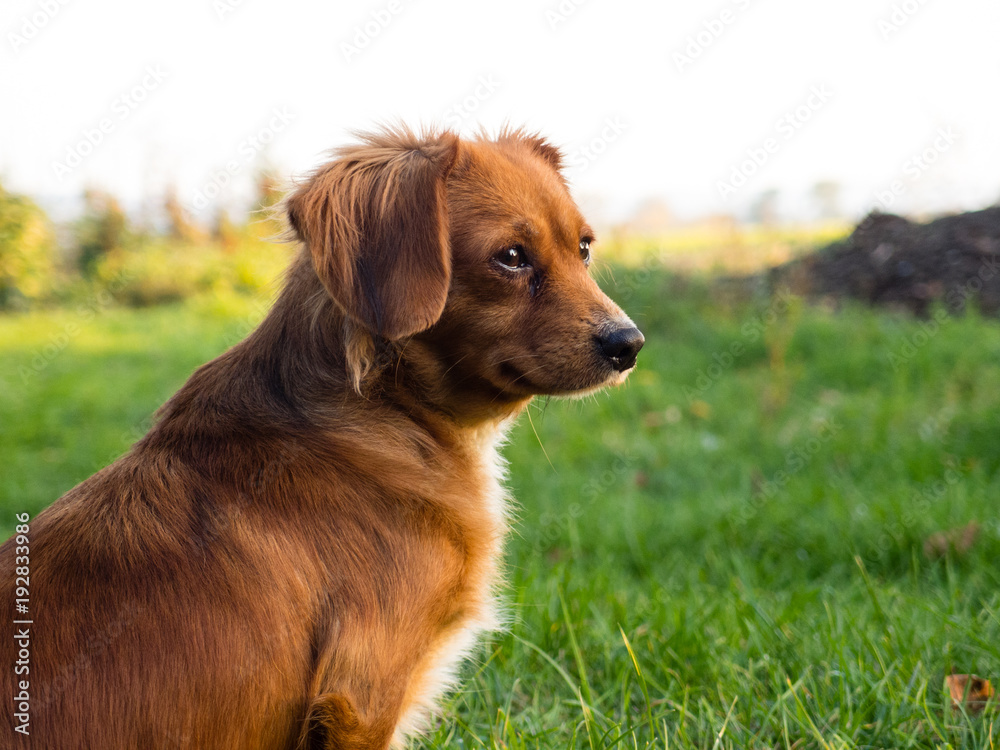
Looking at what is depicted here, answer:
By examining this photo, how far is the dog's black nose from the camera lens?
2.15 metres

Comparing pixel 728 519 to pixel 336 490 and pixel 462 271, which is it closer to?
pixel 462 271

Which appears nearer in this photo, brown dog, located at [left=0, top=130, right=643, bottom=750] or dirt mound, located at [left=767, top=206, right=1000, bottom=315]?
brown dog, located at [left=0, top=130, right=643, bottom=750]

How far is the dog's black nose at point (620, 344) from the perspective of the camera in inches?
84.6

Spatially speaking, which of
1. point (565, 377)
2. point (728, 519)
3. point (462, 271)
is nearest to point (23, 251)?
point (728, 519)

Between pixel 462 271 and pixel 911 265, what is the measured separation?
6.90 metres

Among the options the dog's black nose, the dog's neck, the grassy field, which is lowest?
the grassy field

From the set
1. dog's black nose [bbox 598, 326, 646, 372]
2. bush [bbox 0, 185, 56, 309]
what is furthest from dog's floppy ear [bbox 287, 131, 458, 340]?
bush [bbox 0, 185, 56, 309]

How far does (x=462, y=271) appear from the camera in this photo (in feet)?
7.04

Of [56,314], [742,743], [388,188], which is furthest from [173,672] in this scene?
[56,314]

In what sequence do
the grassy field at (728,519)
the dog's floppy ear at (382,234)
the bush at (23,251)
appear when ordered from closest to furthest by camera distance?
the dog's floppy ear at (382,234), the grassy field at (728,519), the bush at (23,251)

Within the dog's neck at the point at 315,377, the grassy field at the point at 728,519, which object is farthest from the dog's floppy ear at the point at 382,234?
the grassy field at the point at 728,519

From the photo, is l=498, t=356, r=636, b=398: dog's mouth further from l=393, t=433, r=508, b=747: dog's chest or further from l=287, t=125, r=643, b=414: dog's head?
l=393, t=433, r=508, b=747: dog's chest

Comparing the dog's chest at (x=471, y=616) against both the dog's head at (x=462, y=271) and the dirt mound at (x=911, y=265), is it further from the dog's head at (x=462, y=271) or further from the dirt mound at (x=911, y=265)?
the dirt mound at (x=911, y=265)

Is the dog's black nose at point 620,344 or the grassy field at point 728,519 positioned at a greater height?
the dog's black nose at point 620,344
